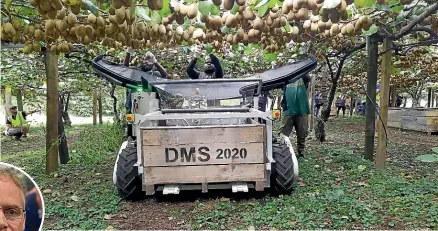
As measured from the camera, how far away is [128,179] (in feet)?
17.0

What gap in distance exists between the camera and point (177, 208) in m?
5.03

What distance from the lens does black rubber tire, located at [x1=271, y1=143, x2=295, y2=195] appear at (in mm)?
5219

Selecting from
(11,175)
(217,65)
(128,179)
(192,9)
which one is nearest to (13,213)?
(11,175)

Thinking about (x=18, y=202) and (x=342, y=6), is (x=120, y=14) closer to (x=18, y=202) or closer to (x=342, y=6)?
(x=18, y=202)

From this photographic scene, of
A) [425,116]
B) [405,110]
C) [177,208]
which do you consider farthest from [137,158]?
[405,110]

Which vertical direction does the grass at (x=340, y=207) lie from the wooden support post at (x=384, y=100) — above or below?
below

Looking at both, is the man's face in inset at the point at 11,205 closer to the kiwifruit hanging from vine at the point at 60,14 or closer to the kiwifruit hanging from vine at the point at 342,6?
the kiwifruit hanging from vine at the point at 60,14

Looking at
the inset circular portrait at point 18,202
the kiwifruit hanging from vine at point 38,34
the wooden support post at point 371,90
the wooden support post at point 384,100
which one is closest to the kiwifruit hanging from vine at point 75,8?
the kiwifruit hanging from vine at point 38,34

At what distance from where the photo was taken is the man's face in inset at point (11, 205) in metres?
1.58

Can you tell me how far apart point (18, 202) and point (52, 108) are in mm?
5628

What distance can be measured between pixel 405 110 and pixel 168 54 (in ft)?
30.6

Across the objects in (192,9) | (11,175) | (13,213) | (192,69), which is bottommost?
(13,213)

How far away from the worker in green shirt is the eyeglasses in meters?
6.43

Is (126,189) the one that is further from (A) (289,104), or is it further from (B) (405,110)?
(B) (405,110)
